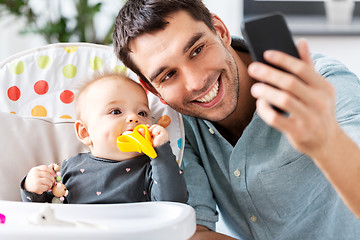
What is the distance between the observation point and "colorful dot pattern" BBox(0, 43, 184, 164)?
4.10 ft

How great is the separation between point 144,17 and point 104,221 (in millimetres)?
522

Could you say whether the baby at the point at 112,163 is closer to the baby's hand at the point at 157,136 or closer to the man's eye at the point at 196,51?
the baby's hand at the point at 157,136

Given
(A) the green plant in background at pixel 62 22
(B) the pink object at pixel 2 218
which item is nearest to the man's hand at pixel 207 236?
(B) the pink object at pixel 2 218

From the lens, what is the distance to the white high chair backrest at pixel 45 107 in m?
1.14

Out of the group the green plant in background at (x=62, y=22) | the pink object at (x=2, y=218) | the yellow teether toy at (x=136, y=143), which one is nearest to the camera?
the pink object at (x=2, y=218)

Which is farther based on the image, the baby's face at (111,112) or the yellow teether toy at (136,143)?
the baby's face at (111,112)

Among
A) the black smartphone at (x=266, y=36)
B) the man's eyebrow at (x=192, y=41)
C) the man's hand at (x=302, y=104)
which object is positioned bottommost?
the man's eyebrow at (x=192, y=41)

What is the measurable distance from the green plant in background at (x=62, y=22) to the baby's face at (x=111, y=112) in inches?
52.7

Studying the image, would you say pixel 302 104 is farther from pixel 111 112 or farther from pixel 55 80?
pixel 55 80

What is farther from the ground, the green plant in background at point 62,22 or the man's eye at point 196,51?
the man's eye at point 196,51

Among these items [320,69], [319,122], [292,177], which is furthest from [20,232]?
[320,69]

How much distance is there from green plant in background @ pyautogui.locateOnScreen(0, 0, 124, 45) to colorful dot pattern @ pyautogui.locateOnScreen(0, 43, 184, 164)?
1.13 m

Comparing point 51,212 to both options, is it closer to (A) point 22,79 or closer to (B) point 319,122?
(B) point 319,122

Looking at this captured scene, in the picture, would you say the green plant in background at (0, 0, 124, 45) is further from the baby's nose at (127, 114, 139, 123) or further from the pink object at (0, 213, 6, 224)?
the pink object at (0, 213, 6, 224)
